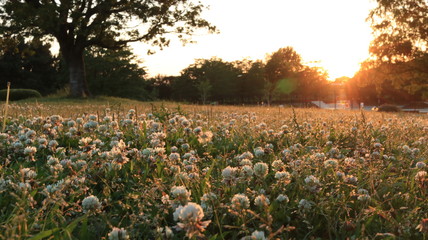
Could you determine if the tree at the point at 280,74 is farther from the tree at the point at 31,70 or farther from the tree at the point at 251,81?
the tree at the point at 31,70

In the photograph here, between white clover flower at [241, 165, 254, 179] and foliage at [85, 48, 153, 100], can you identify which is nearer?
white clover flower at [241, 165, 254, 179]

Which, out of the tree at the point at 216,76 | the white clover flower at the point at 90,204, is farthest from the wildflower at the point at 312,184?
the tree at the point at 216,76

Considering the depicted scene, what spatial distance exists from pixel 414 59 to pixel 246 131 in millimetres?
34733

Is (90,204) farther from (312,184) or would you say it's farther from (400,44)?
(400,44)

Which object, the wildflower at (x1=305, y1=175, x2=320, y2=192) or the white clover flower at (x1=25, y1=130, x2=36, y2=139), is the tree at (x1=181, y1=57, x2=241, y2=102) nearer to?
the white clover flower at (x1=25, y1=130, x2=36, y2=139)

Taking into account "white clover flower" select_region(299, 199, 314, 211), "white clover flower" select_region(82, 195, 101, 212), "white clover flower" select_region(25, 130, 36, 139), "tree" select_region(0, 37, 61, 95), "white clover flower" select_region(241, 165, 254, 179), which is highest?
"tree" select_region(0, 37, 61, 95)

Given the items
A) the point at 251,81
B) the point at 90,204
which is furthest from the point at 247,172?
the point at 251,81

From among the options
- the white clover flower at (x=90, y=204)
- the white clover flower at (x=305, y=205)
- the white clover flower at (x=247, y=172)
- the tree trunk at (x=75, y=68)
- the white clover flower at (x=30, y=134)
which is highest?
the tree trunk at (x=75, y=68)

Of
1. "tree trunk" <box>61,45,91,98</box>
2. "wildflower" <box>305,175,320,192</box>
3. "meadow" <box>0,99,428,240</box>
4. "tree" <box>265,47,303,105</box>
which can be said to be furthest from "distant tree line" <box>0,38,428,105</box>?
"wildflower" <box>305,175,320,192</box>

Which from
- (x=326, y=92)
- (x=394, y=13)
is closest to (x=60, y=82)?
(x=394, y=13)

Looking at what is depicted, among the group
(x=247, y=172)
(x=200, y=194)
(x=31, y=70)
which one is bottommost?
(x=200, y=194)

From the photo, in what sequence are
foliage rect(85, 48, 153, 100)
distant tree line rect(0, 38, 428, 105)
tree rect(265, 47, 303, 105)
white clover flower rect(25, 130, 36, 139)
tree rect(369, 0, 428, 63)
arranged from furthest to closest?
tree rect(265, 47, 303, 105), foliage rect(85, 48, 153, 100), distant tree line rect(0, 38, 428, 105), tree rect(369, 0, 428, 63), white clover flower rect(25, 130, 36, 139)

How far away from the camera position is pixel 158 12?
23.2m

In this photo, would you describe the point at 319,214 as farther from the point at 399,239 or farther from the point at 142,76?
the point at 142,76
